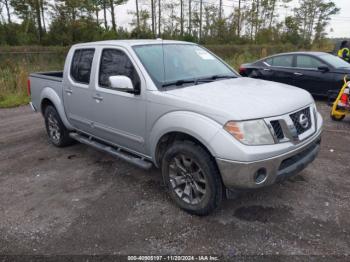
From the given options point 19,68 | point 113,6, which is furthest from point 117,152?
point 113,6

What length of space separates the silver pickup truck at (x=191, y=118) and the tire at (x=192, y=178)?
1 centimetres

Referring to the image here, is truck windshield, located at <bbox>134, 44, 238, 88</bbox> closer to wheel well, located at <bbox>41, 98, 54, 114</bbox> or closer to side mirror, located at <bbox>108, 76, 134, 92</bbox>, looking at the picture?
side mirror, located at <bbox>108, 76, 134, 92</bbox>

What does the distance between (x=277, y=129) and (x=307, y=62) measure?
22.8 feet

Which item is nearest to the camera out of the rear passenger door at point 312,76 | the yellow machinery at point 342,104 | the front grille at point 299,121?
the front grille at point 299,121

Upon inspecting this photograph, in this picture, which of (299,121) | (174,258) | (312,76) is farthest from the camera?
(312,76)

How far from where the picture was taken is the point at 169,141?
3.43 m

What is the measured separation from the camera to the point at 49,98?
5.25 m

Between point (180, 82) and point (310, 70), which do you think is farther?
point (310, 70)

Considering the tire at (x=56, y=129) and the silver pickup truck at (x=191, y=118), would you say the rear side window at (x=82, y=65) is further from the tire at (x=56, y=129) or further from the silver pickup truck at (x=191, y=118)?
the tire at (x=56, y=129)

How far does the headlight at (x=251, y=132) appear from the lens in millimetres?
2701

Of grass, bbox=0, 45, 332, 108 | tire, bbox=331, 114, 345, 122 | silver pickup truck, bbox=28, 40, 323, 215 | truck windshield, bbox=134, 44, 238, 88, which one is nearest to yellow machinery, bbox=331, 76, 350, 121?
tire, bbox=331, 114, 345, 122

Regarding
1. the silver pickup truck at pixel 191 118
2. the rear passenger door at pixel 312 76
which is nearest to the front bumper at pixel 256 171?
the silver pickup truck at pixel 191 118

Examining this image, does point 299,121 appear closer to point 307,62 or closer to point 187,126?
point 187,126

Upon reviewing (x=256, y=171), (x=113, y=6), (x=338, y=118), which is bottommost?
(x=338, y=118)
